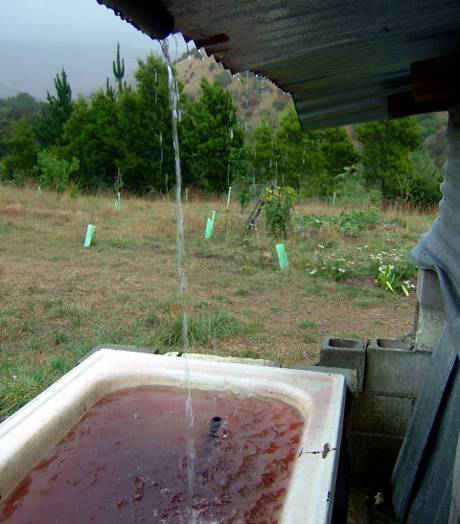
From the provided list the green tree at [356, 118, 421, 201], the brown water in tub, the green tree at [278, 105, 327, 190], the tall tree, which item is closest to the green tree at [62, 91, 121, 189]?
the tall tree

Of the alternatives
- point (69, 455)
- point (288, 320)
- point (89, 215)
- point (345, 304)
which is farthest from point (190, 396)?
point (89, 215)

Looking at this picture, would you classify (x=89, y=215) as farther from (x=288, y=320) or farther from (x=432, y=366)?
(x=432, y=366)

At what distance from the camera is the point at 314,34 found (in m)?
1.29

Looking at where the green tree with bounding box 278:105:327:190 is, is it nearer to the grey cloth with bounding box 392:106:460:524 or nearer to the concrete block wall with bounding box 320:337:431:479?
the concrete block wall with bounding box 320:337:431:479

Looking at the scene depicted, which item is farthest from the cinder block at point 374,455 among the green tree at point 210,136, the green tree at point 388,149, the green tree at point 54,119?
the green tree at point 54,119

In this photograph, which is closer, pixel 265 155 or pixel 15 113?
pixel 265 155

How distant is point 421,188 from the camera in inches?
575

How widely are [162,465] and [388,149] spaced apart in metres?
16.5

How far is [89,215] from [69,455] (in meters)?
8.89

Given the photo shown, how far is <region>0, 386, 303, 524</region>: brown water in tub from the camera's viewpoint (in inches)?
60.8

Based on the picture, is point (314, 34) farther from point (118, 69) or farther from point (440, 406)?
point (118, 69)

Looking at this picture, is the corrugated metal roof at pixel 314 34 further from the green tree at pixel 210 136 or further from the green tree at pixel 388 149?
the green tree at pixel 210 136

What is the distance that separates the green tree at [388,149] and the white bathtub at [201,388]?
15119 mm


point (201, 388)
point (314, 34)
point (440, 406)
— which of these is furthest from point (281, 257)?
point (314, 34)
